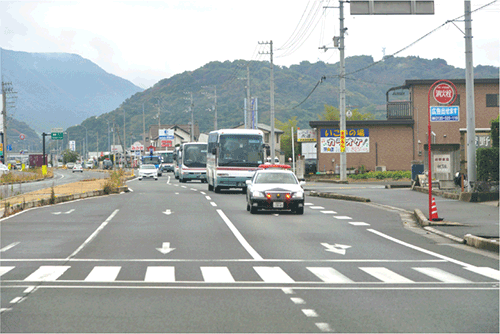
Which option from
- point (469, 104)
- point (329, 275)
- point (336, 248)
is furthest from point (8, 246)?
point (469, 104)

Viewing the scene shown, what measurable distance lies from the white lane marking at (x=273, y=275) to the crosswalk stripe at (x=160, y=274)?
1467 millimetres

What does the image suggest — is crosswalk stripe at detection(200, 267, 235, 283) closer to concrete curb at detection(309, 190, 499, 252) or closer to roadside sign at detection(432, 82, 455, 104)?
concrete curb at detection(309, 190, 499, 252)

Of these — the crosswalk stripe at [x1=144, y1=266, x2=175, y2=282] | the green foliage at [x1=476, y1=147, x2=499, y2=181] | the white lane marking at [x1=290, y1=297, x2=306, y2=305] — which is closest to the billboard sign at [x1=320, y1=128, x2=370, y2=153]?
the green foliage at [x1=476, y1=147, x2=499, y2=181]

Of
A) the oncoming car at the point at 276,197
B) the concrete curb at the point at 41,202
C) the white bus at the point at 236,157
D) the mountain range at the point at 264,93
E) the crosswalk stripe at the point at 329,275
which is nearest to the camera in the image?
the crosswalk stripe at the point at 329,275

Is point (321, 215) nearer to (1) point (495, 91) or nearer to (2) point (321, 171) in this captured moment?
(2) point (321, 171)

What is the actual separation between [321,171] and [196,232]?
147ft

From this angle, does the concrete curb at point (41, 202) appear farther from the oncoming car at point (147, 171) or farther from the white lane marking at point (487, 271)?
the oncoming car at point (147, 171)

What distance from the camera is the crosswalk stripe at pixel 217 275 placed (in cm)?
1046

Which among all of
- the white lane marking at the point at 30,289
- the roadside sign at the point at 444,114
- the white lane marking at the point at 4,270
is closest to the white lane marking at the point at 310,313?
the white lane marking at the point at 30,289

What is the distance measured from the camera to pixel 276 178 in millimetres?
23766

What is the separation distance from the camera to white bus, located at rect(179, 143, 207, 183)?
178 feet

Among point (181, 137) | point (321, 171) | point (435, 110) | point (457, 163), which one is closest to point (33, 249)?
point (435, 110)

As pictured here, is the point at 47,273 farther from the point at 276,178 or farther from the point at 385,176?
the point at 385,176

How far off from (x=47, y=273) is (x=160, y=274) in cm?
186
